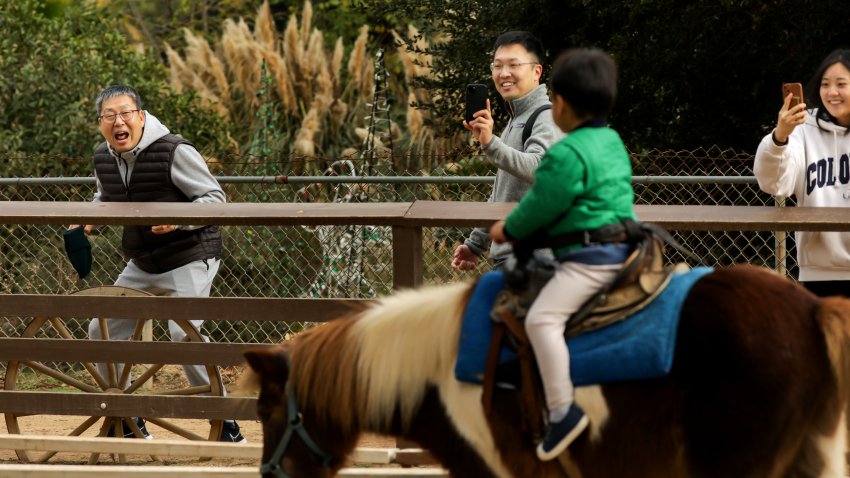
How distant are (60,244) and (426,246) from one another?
3000 millimetres

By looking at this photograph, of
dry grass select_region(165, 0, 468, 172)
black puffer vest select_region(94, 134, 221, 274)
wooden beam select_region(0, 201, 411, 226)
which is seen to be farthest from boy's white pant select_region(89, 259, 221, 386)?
dry grass select_region(165, 0, 468, 172)

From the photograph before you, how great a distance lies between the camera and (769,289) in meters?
3.63

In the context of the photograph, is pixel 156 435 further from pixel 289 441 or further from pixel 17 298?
pixel 289 441

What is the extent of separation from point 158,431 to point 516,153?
3.31m

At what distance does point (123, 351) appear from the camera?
576cm

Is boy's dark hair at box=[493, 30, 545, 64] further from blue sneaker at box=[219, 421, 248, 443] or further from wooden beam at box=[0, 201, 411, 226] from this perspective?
blue sneaker at box=[219, 421, 248, 443]

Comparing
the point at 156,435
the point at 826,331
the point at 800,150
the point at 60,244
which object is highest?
the point at 800,150

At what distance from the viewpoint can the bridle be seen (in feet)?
13.2

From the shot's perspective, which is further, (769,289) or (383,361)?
(383,361)

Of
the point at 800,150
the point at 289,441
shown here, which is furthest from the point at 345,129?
the point at 289,441

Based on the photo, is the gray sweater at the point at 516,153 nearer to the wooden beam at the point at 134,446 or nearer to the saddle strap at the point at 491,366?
the saddle strap at the point at 491,366

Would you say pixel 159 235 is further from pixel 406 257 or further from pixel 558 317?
pixel 558 317

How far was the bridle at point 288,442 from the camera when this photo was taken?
13.2 feet

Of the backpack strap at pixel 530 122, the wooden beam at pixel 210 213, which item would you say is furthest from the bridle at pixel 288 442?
the backpack strap at pixel 530 122
